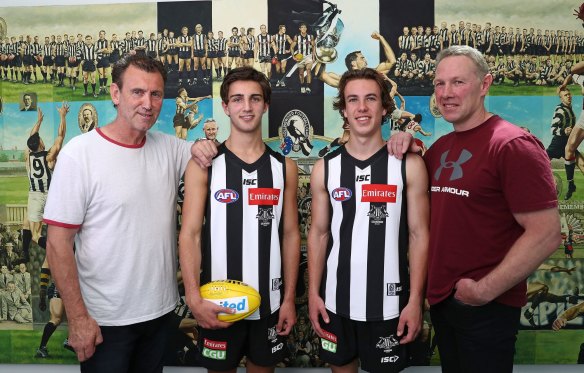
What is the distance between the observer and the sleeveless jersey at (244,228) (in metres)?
1.82

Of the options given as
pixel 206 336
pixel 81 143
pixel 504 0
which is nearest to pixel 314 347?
pixel 206 336

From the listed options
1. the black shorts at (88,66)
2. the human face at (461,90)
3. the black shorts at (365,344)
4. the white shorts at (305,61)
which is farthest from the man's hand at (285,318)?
the black shorts at (88,66)

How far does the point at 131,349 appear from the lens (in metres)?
1.68

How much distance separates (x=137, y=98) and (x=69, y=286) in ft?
2.44

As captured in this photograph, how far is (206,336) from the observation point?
5.91 ft

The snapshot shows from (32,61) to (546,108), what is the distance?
2.85 meters

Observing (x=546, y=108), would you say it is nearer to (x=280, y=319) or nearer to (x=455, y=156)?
(x=455, y=156)

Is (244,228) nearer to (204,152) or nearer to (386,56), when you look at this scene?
(204,152)

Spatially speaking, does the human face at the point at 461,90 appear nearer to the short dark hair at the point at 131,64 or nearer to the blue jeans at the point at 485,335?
the blue jeans at the point at 485,335

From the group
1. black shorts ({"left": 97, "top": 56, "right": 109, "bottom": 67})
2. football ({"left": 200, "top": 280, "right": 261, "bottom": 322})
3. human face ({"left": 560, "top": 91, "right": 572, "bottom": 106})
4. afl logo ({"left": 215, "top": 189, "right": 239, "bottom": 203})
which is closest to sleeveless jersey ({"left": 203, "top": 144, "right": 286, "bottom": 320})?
afl logo ({"left": 215, "top": 189, "right": 239, "bottom": 203})

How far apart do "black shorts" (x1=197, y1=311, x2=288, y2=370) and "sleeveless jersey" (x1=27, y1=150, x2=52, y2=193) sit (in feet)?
4.44

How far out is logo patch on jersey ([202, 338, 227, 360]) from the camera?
179 cm

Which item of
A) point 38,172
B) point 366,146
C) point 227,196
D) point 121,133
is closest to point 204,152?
point 227,196

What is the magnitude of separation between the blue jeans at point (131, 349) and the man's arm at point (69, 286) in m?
0.07
